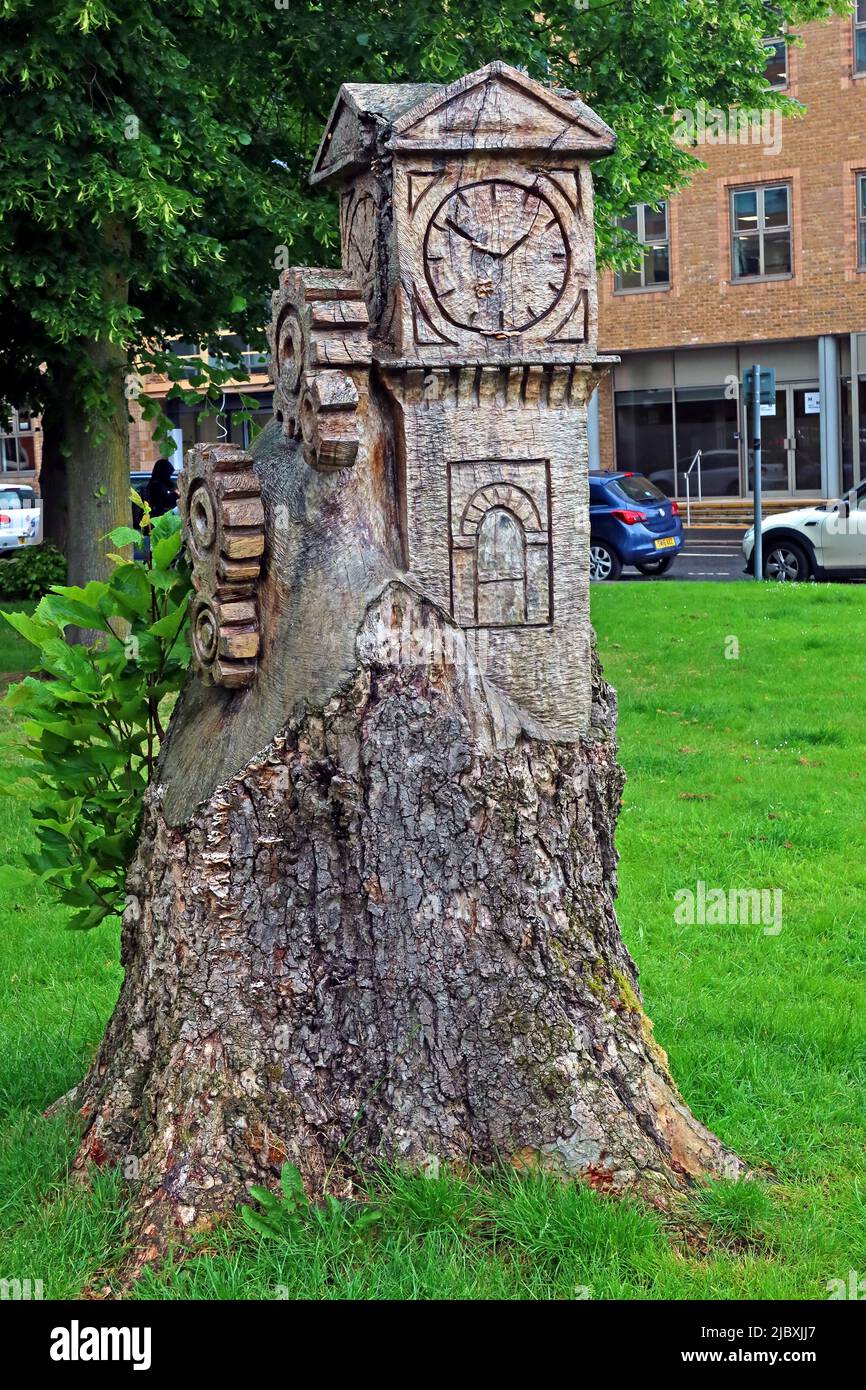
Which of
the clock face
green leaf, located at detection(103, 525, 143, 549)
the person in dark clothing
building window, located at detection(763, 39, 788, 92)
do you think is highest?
building window, located at detection(763, 39, 788, 92)

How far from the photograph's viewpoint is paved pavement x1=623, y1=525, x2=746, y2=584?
22234 mm

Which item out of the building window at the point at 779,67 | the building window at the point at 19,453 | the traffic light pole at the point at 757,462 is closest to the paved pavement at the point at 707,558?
the traffic light pole at the point at 757,462

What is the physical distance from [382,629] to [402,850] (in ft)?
1.50

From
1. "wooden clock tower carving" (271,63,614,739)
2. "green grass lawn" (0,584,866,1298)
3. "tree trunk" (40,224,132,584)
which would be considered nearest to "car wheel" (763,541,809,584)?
"tree trunk" (40,224,132,584)

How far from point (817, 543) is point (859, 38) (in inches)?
621

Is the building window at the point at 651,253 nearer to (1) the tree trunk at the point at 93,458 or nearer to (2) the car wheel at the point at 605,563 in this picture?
(2) the car wheel at the point at 605,563

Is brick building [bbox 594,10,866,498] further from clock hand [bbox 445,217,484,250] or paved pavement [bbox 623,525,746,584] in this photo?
clock hand [bbox 445,217,484,250]

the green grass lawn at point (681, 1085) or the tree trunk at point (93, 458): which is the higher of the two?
the tree trunk at point (93, 458)

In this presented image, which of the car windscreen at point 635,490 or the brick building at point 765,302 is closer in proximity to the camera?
the car windscreen at point 635,490

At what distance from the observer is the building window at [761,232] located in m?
31.8

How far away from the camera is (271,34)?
38.1 feet

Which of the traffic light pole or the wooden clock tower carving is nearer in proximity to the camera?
the wooden clock tower carving

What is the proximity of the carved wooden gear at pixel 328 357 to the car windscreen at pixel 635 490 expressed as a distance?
19.3 metres

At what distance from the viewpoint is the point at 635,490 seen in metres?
22.6
